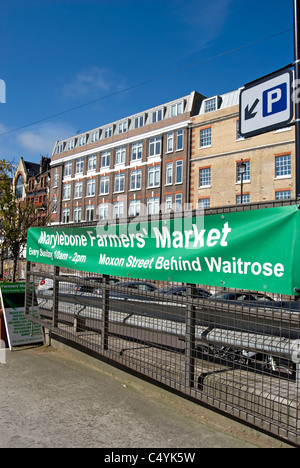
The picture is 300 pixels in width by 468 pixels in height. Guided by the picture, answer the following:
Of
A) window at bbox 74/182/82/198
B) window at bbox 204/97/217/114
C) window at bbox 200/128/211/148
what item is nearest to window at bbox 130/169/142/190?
window at bbox 200/128/211/148

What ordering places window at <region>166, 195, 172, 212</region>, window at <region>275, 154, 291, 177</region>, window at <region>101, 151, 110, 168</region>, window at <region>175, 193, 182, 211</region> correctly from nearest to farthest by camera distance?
1. window at <region>275, 154, 291, 177</region>
2. window at <region>175, 193, 182, 211</region>
3. window at <region>166, 195, 172, 212</region>
4. window at <region>101, 151, 110, 168</region>

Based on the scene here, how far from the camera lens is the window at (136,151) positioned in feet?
137

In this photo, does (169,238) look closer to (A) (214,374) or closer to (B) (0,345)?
(A) (214,374)

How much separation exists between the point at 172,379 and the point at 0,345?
4.71 m

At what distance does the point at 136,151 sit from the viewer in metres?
42.2

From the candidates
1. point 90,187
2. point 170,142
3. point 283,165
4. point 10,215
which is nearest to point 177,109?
point 170,142

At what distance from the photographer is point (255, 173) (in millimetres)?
29906

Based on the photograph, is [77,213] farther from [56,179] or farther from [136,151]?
[136,151]

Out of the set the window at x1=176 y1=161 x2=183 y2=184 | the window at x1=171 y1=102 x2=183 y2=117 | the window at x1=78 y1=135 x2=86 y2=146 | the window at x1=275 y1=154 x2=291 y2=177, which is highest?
the window at x1=78 y1=135 x2=86 y2=146

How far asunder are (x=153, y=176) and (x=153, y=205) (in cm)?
316

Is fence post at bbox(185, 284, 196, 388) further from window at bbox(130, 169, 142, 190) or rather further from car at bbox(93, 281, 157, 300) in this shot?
window at bbox(130, 169, 142, 190)

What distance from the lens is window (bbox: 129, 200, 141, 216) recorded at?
130 ft

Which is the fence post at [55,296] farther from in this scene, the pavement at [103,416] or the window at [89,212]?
the window at [89,212]

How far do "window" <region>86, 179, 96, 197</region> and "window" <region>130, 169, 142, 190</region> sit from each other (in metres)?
7.35
